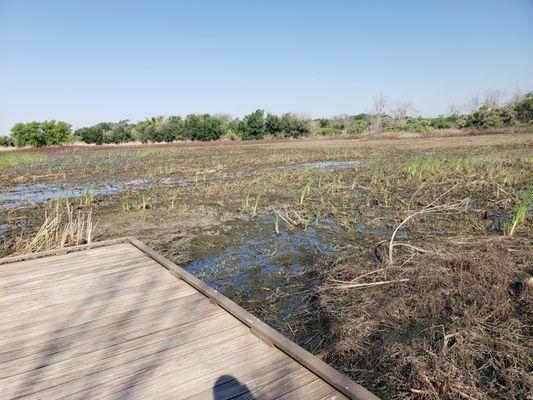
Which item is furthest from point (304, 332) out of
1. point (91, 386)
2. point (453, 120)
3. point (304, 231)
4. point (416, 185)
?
point (453, 120)

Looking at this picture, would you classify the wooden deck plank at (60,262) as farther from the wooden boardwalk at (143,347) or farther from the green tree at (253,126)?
the green tree at (253,126)

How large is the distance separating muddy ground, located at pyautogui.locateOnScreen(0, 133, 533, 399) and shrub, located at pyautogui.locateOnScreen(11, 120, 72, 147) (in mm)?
32022

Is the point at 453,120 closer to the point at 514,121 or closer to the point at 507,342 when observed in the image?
the point at 514,121

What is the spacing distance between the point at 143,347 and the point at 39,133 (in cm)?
4188

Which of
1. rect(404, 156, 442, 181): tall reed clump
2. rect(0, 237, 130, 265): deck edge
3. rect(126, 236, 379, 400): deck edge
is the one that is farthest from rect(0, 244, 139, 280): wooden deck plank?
rect(404, 156, 442, 181): tall reed clump

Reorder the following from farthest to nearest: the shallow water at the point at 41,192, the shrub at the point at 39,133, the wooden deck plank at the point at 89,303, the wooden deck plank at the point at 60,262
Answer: the shrub at the point at 39,133 < the shallow water at the point at 41,192 < the wooden deck plank at the point at 60,262 < the wooden deck plank at the point at 89,303

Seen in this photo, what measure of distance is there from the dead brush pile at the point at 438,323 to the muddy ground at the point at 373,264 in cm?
1

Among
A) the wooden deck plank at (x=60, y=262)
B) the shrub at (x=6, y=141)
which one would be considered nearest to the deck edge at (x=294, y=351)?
the wooden deck plank at (x=60, y=262)

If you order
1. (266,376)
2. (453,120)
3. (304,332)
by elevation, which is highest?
(453,120)

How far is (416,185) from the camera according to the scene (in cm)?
923

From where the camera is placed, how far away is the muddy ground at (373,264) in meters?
2.50

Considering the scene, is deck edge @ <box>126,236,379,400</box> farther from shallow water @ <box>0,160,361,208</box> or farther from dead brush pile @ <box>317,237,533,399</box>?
shallow water @ <box>0,160,361,208</box>

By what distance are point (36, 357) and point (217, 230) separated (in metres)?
4.01

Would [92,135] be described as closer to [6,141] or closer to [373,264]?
[6,141]
